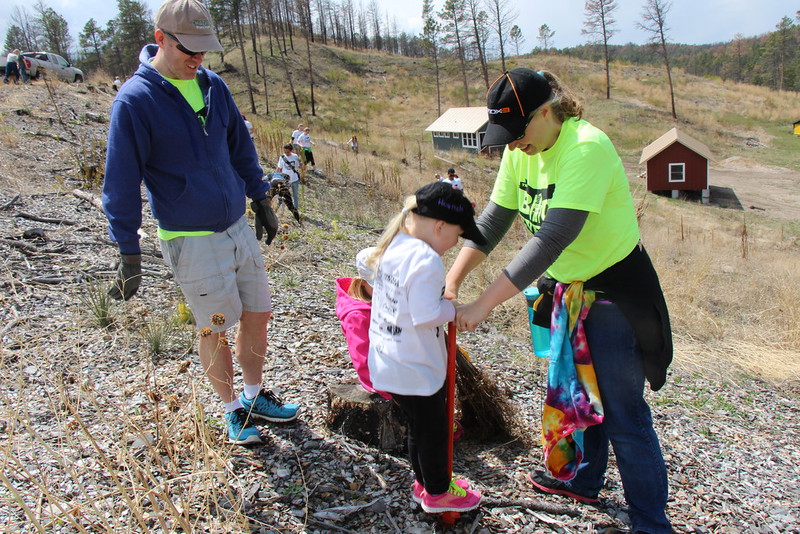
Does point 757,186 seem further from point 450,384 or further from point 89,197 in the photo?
point 450,384

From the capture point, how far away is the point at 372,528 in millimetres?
2203

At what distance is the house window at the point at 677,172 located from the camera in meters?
25.8

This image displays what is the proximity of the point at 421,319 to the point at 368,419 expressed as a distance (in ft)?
3.56

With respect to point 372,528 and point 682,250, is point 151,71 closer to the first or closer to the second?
point 372,528

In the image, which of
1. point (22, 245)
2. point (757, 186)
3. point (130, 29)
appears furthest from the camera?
point (130, 29)

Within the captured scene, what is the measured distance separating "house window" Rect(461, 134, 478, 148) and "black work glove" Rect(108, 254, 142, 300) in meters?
28.2

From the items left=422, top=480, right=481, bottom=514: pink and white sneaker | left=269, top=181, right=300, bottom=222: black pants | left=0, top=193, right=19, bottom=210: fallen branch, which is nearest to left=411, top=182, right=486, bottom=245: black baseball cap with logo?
left=422, top=480, right=481, bottom=514: pink and white sneaker

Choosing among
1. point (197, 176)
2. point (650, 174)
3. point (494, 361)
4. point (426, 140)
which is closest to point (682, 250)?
point (494, 361)

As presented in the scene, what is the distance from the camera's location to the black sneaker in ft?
8.07

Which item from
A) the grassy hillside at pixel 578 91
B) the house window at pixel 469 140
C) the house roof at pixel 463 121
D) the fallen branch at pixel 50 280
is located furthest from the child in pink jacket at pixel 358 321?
the house window at pixel 469 140

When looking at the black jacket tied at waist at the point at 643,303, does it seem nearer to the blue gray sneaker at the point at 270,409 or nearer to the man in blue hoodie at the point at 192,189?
the man in blue hoodie at the point at 192,189

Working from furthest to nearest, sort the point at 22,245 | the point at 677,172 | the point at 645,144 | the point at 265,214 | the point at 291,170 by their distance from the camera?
the point at 645,144 < the point at 677,172 < the point at 291,170 < the point at 22,245 < the point at 265,214

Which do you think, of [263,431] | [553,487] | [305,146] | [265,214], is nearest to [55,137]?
[305,146]

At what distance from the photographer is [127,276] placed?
229 centimetres
